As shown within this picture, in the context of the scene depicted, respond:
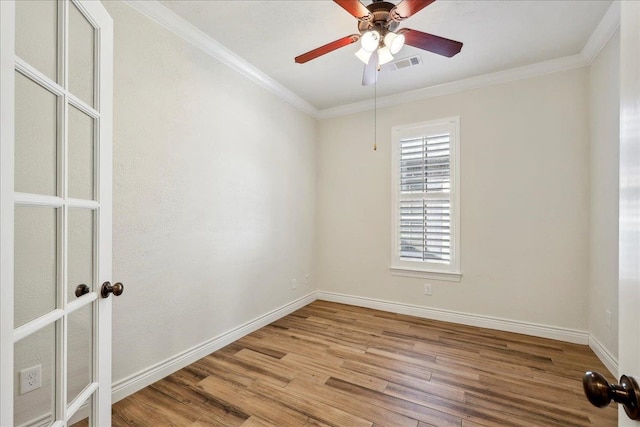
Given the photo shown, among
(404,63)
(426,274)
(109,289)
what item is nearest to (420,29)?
(404,63)

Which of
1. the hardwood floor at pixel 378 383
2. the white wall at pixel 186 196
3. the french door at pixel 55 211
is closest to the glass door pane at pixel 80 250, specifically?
the french door at pixel 55 211

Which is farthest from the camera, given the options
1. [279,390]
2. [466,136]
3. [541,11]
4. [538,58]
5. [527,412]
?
[466,136]

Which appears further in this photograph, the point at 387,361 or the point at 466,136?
the point at 466,136

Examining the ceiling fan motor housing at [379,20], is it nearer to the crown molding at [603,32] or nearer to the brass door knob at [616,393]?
the crown molding at [603,32]

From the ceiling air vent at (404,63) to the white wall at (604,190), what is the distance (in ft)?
4.84

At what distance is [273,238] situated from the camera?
11.1 ft

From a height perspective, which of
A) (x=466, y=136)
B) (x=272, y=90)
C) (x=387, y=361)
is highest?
(x=272, y=90)

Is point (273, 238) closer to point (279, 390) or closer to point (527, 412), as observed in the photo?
point (279, 390)

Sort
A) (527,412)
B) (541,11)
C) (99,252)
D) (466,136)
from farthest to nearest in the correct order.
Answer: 1. (466,136)
2. (541,11)
3. (527,412)
4. (99,252)

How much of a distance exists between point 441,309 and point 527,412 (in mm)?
1576

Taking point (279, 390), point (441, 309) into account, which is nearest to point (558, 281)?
point (441, 309)

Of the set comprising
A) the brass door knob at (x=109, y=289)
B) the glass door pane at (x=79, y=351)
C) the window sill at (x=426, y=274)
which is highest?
the brass door knob at (x=109, y=289)

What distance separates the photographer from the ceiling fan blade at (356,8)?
5.28 feet

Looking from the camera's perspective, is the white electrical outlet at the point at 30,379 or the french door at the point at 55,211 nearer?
the french door at the point at 55,211
